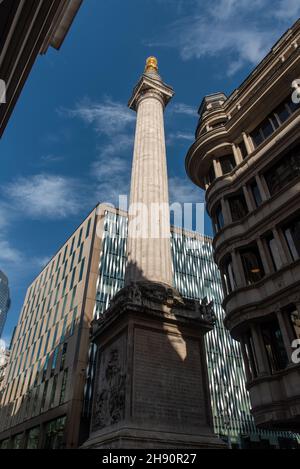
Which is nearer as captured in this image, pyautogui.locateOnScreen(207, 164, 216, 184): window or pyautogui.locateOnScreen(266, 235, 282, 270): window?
pyautogui.locateOnScreen(266, 235, 282, 270): window

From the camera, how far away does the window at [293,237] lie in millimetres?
17531

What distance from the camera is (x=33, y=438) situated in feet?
170

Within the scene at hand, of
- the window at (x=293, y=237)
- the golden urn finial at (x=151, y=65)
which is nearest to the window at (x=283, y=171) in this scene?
the window at (x=293, y=237)

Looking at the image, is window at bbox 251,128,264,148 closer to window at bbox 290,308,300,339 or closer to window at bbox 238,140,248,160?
window at bbox 238,140,248,160

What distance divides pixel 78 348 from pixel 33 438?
1639 cm

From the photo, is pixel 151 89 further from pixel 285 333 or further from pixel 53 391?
pixel 53 391

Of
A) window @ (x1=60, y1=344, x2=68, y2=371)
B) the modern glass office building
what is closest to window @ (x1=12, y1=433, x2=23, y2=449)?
the modern glass office building

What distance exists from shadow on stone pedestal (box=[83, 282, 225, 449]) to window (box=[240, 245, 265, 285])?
2900mm

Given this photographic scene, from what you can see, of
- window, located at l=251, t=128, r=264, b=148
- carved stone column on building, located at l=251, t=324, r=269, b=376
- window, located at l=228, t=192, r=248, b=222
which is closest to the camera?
carved stone column on building, located at l=251, t=324, r=269, b=376

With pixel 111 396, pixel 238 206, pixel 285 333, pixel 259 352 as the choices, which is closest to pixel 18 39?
pixel 111 396

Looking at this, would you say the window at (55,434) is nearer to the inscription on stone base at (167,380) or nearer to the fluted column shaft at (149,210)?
the fluted column shaft at (149,210)

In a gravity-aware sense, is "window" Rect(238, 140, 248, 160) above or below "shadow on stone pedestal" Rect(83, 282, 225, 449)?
above

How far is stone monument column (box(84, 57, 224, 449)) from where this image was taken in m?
14.4

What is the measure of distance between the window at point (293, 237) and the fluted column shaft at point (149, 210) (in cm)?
707
